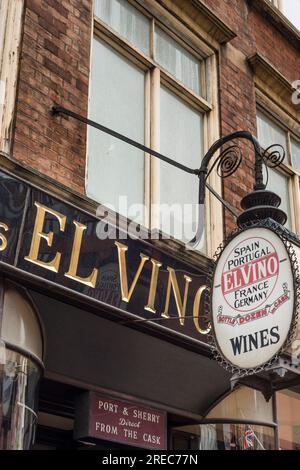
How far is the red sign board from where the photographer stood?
239 inches

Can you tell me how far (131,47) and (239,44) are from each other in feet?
7.03

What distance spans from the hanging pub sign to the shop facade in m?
0.21

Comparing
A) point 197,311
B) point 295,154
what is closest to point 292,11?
point 295,154

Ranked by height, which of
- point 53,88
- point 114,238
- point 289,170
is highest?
point 289,170

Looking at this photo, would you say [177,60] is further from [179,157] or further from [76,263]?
[76,263]

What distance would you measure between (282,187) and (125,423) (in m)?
4.16

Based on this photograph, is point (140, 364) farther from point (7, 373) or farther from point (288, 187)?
point (288, 187)

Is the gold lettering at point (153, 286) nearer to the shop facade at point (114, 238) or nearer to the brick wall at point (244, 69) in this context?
the shop facade at point (114, 238)

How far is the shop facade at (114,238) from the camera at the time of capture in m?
5.31

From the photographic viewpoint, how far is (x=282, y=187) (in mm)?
9375

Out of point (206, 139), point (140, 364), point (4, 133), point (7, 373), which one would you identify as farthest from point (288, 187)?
point (7, 373)

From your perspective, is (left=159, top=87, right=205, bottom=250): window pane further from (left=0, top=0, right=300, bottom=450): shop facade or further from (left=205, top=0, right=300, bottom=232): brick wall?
(left=205, top=0, right=300, bottom=232): brick wall

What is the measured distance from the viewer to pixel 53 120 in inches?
243

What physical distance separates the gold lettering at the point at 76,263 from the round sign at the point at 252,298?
98 centimetres
